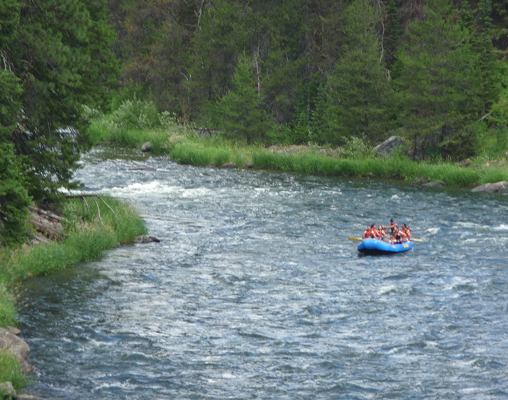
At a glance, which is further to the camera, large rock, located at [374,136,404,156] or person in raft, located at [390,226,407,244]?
large rock, located at [374,136,404,156]

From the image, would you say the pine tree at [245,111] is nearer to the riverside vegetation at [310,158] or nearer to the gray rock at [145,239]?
the riverside vegetation at [310,158]

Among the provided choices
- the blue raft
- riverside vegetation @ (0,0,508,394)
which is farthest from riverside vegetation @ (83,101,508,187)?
the blue raft

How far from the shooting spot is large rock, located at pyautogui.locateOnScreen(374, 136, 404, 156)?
4481 centimetres

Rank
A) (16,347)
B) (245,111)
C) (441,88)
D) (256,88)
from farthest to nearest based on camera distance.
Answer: (256,88) < (245,111) < (441,88) < (16,347)

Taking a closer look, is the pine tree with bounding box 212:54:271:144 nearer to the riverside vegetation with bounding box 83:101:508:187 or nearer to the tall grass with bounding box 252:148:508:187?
the riverside vegetation with bounding box 83:101:508:187

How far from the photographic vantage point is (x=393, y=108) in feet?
161

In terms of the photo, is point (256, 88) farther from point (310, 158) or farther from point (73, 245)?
point (73, 245)

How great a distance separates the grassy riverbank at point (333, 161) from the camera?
38938 millimetres

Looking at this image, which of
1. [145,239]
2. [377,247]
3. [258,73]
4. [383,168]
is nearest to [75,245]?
[145,239]

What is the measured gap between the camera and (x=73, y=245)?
19875mm

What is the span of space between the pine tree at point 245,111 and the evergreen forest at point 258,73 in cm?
13

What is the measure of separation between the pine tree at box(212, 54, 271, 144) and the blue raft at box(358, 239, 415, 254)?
3273cm

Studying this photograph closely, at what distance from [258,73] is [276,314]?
149 ft

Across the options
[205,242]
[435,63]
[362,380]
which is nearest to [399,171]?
[435,63]
